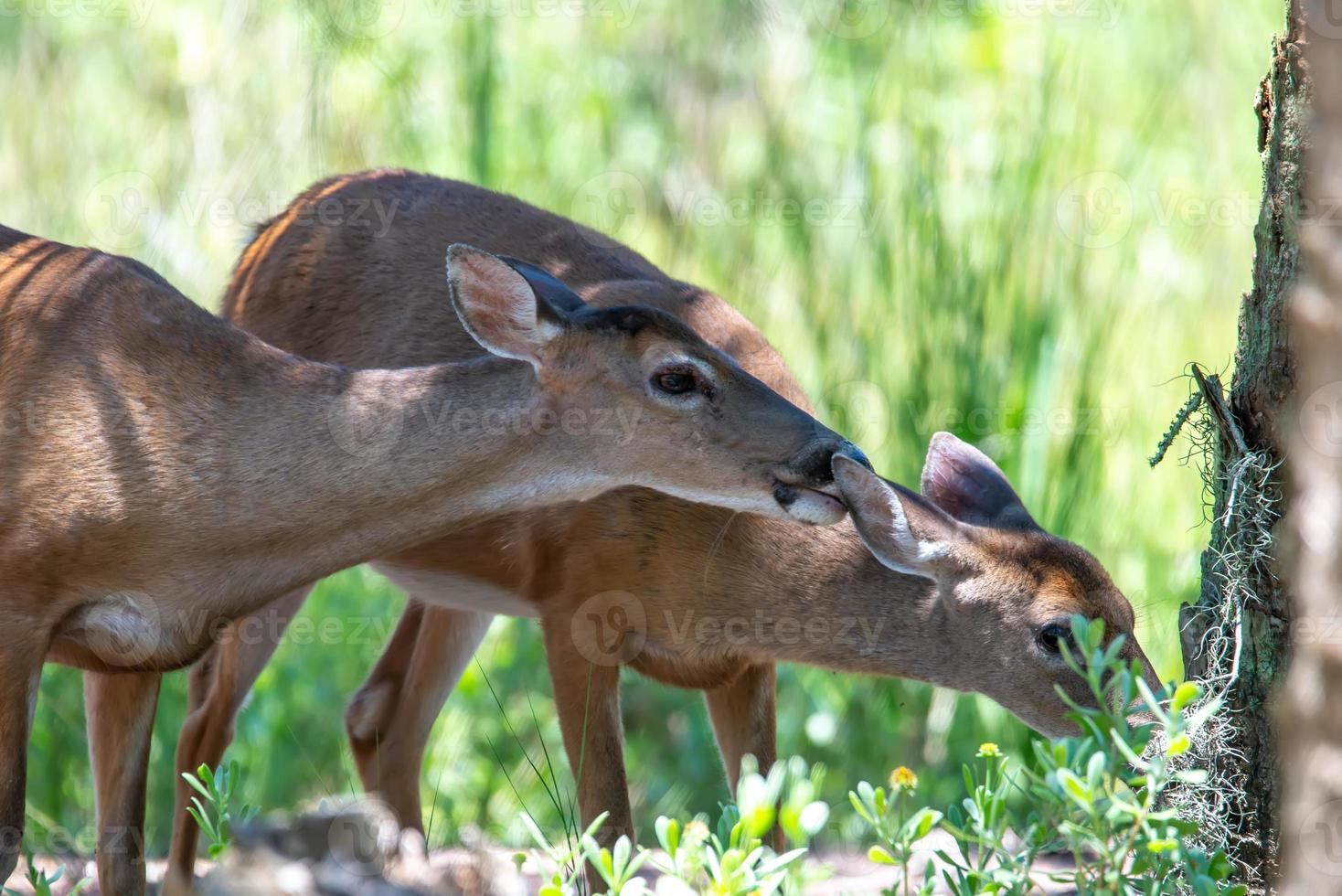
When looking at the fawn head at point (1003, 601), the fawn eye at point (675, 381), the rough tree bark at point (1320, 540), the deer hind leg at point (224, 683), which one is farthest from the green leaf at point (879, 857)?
the deer hind leg at point (224, 683)

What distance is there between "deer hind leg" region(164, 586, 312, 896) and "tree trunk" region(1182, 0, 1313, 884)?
3.27 m

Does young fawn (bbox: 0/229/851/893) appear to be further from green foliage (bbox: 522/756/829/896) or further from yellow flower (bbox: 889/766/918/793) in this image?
green foliage (bbox: 522/756/829/896)

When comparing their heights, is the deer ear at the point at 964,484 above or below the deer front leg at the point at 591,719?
above

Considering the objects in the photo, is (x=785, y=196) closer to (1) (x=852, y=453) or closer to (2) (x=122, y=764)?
(1) (x=852, y=453)

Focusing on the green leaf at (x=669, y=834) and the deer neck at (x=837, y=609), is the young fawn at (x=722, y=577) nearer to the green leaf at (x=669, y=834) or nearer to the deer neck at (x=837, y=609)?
the deer neck at (x=837, y=609)

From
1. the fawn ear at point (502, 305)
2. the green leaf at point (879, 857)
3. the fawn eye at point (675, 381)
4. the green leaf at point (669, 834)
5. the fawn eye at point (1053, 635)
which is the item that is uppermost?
the fawn ear at point (502, 305)

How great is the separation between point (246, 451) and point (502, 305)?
2.79 feet

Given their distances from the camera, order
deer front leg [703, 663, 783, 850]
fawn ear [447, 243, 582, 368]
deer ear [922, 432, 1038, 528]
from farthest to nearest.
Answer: deer front leg [703, 663, 783, 850] < deer ear [922, 432, 1038, 528] < fawn ear [447, 243, 582, 368]

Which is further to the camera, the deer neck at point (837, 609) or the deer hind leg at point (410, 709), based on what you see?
the deer hind leg at point (410, 709)

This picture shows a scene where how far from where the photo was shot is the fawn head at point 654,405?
4820 mm

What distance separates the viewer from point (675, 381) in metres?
4.89

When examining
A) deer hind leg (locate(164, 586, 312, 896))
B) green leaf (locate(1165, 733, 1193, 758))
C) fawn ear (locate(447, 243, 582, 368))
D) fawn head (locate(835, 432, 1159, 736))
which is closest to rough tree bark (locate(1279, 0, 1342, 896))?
green leaf (locate(1165, 733, 1193, 758))

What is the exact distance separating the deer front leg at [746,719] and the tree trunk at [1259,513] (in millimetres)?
1854

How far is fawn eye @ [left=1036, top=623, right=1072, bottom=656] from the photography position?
5145 mm
